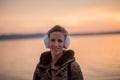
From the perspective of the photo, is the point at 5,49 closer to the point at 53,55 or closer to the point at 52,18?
the point at 52,18

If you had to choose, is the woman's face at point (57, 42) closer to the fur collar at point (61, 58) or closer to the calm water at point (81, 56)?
the fur collar at point (61, 58)

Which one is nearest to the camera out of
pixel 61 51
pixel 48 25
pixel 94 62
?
pixel 61 51

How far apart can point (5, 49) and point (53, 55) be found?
143cm

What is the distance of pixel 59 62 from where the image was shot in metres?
1.40

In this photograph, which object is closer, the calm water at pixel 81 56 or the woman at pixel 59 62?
the woman at pixel 59 62

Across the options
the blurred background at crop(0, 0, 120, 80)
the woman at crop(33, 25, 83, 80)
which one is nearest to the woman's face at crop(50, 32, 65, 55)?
the woman at crop(33, 25, 83, 80)

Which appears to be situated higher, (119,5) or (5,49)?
(119,5)

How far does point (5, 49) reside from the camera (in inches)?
108

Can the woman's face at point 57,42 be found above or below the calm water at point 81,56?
above

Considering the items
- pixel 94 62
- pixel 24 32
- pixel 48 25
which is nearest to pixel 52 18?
pixel 48 25

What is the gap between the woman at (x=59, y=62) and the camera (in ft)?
4.43

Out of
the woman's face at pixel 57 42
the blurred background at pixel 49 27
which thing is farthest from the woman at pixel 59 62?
the blurred background at pixel 49 27

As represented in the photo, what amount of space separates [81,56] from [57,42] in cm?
146

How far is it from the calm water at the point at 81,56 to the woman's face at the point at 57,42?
4.15ft
